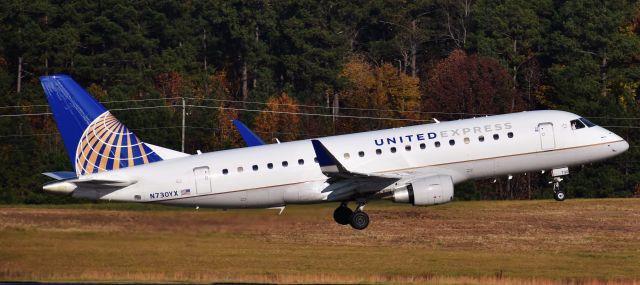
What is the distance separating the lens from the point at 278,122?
378 ft

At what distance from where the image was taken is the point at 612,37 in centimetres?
13088

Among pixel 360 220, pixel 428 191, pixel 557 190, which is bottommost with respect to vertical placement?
pixel 360 220

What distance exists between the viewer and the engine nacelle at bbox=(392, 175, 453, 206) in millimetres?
53219

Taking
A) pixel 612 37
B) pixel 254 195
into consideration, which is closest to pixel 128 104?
pixel 612 37

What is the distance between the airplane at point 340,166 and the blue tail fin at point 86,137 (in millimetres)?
47

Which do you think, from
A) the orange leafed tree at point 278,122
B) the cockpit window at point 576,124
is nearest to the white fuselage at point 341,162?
the cockpit window at point 576,124

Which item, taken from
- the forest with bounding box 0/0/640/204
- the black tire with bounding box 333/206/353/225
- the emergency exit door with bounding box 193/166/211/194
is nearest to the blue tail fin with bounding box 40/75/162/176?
the emergency exit door with bounding box 193/166/211/194

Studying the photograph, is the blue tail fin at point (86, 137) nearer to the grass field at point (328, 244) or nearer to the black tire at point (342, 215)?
the grass field at point (328, 244)

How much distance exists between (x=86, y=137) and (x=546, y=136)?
642 inches

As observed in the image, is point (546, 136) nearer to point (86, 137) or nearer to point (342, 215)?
point (342, 215)

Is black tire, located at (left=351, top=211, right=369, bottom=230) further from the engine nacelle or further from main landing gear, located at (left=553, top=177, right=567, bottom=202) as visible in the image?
main landing gear, located at (left=553, top=177, right=567, bottom=202)

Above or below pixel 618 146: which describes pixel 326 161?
below

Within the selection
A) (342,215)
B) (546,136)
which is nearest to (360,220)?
(342,215)

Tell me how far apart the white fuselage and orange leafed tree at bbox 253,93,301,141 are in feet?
178
